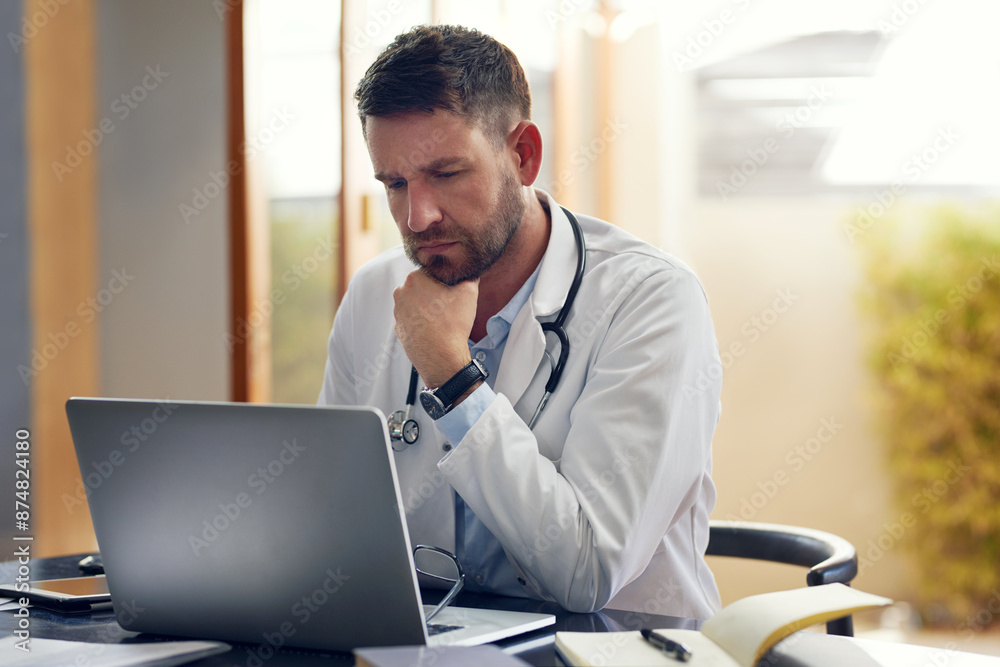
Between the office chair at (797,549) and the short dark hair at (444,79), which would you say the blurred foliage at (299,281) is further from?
the office chair at (797,549)

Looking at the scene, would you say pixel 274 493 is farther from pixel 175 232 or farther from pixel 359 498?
pixel 175 232

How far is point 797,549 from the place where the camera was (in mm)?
1394

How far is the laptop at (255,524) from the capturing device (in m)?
0.79

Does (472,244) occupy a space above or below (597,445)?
above

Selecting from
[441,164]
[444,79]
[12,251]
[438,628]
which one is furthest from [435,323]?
[12,251]

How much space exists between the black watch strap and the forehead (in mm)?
337

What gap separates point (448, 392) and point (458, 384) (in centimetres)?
2

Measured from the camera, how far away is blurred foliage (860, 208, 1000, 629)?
346 cm

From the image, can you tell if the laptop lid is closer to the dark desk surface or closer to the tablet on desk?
the dark desk surface

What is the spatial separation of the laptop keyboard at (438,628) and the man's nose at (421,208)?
2.08 ft

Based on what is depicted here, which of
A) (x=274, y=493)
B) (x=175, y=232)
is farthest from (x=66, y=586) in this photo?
(x=175, y=232)

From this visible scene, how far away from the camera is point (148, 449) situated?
87cm

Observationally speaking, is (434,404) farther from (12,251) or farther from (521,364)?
(12,251)

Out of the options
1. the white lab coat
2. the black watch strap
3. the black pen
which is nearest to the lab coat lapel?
the white lab coat
